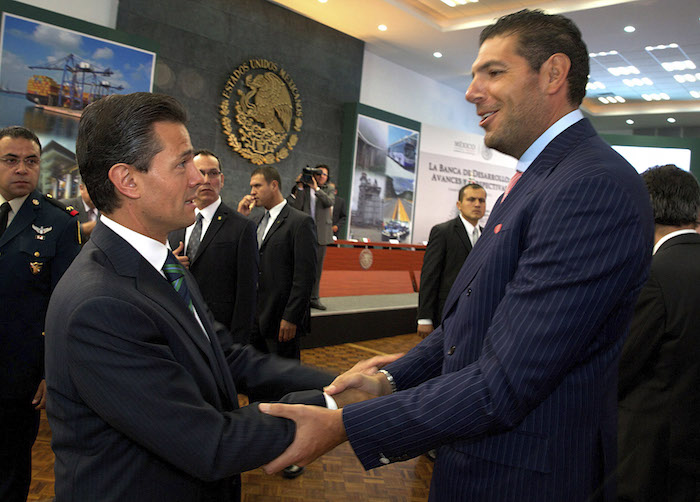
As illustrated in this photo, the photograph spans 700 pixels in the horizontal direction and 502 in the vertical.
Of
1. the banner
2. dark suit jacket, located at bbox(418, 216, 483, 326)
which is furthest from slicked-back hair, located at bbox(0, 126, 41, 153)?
the banner

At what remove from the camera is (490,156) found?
49.0 ft

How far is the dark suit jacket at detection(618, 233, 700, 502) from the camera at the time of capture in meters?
2.01

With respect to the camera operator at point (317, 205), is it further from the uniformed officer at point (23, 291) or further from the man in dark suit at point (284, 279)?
the uniformed officer at point (23, 291)

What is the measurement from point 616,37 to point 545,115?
1126 cm

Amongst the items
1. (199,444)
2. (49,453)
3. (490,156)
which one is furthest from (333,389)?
(490,156)

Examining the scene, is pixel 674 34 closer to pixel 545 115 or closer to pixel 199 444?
pixel 545 115

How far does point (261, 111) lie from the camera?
10383 millimetres

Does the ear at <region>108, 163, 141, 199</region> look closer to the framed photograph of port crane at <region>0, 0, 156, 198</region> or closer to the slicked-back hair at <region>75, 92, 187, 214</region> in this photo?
the slicked-back hair at <region>75, 92, 187, 214</region>

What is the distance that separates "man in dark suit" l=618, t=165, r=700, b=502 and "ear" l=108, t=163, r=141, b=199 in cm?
177

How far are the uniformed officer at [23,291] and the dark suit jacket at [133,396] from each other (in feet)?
4.88

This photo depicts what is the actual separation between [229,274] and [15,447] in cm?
137

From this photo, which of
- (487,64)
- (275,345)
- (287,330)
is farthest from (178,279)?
(275,345)

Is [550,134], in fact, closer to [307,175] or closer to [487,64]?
[487,64]

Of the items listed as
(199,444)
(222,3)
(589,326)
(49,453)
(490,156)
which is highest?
(222,3)
